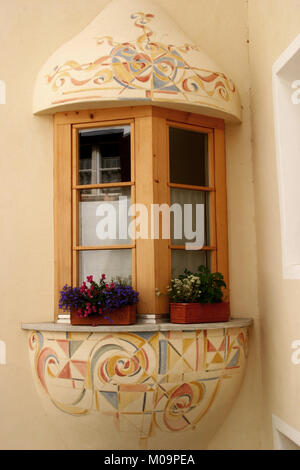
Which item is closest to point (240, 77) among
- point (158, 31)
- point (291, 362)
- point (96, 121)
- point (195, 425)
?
point (158, 31)

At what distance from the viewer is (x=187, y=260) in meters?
4.11

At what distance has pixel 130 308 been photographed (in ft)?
12.1

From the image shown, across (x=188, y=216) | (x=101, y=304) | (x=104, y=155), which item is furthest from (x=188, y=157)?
(x=101, y=304)

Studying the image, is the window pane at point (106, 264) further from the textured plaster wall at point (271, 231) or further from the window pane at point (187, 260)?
the textured plaster wall at point (271, 231)

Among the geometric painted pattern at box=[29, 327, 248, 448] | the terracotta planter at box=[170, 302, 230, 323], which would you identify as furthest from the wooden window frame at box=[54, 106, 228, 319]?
the geometric painted pattern at box=[29, 327, 248, 448]

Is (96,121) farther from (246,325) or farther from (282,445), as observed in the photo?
(282,445)

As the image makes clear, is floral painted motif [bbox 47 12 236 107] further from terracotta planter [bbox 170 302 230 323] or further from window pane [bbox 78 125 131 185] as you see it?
terracotta planter [bbox 170 302 230 323]

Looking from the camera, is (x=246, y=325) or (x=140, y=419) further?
(x=246, y=325)

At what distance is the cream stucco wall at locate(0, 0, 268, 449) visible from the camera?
408 cm

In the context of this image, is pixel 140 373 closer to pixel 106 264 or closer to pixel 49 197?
pixel 106 264

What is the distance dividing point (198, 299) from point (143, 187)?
2.71 feet

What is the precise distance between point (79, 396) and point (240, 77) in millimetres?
2549

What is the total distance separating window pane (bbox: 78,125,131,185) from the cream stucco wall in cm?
29

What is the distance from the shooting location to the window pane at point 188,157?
4.10 metres
